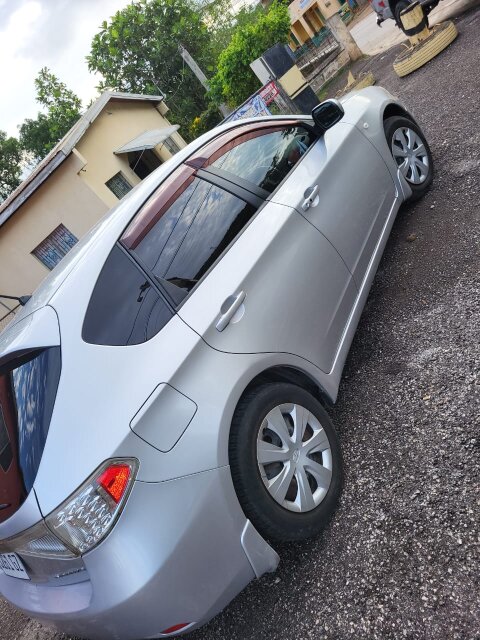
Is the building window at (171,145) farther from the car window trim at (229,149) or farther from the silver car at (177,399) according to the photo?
the silver car at (177,399)

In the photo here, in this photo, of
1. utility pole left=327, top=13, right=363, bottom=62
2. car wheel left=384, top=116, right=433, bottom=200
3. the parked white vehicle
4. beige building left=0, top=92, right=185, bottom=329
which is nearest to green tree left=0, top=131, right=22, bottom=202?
beige building left=0, top=92, right=185, bottom=329

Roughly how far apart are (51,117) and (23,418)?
38.7 m

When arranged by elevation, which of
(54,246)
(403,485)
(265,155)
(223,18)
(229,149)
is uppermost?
(223,18)

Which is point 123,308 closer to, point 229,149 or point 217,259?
point 217,259

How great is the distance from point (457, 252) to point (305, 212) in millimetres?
1323

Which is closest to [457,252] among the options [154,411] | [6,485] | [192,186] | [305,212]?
[305,212]

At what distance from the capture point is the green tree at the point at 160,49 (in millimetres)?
28531

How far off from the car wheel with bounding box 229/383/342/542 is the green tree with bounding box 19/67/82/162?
36.3m

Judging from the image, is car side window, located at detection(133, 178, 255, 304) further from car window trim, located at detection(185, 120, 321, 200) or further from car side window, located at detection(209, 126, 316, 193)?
car side window, located at detection(209, 126, 316, 193)

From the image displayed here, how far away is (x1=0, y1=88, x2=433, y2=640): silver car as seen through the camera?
170 centimetres

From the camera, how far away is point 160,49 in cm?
2873

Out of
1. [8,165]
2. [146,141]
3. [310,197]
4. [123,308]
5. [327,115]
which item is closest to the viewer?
[123,308]

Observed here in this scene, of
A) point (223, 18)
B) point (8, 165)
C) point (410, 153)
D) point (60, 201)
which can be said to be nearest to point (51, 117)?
point (8, 165)

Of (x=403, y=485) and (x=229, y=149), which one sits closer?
(x=403, y=485)
